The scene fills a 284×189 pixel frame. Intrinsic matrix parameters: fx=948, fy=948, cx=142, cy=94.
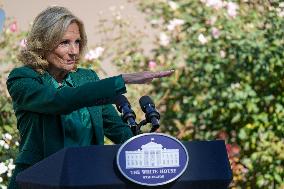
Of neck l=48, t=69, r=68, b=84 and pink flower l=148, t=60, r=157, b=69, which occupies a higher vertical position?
neck l=48, t=69, r=68, b=84

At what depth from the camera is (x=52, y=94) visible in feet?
8.93

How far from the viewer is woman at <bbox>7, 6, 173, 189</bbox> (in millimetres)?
2779

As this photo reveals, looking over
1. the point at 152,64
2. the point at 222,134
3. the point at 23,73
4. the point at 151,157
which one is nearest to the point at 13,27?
the point at 152,64

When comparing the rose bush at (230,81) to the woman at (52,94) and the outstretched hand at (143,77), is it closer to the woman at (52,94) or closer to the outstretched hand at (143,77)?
the woman at (52,94)

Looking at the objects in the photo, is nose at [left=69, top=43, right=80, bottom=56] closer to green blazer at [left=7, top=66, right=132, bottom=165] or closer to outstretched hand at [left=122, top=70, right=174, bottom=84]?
green blazer at [left=7, top=66, right=132, bottom=165]

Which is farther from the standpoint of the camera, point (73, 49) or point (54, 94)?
point (73, 49)

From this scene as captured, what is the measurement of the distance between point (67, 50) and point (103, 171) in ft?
2.39

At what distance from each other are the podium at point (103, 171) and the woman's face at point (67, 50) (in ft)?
1.98

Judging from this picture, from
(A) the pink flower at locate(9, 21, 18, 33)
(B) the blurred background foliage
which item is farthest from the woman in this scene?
(A) the pink flower at locate(9, 21, 18, 33)

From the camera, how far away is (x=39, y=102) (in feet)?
9.07

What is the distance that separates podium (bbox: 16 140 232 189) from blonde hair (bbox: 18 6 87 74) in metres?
0.63

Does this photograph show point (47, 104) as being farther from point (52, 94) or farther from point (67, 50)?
point (67, 50)

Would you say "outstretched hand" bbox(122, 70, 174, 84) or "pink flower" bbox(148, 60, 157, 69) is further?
"pink flower" bbox(148, 60, 157, 69)

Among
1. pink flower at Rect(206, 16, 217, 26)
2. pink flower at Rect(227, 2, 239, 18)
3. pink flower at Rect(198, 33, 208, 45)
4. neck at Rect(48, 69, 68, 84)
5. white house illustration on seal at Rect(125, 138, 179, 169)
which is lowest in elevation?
pink flower at Rect(198, 33, 208, 45)
